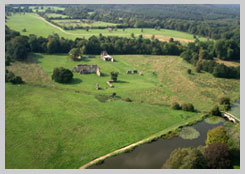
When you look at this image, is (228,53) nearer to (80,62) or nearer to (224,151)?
(80,62)

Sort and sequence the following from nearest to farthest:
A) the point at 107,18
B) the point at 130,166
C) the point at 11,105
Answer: the point at 130,166 < the point at 11,105 < the point at 107,18

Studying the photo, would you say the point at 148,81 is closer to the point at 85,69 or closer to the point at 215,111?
the point at 85,69

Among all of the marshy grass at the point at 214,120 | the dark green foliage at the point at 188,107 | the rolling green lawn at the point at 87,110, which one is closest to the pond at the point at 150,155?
the rolling green lawn at the point at 87,110

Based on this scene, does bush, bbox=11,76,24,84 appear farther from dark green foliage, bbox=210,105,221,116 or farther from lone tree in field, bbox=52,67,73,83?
dark green foliage, bbox=210,105,221,116

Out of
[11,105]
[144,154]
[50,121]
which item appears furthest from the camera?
[11,105]

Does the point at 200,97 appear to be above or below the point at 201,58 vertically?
below

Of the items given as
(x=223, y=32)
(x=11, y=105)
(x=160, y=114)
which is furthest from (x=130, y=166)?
(x=223, y=32)

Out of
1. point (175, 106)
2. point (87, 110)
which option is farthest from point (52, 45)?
point (175, 106)
